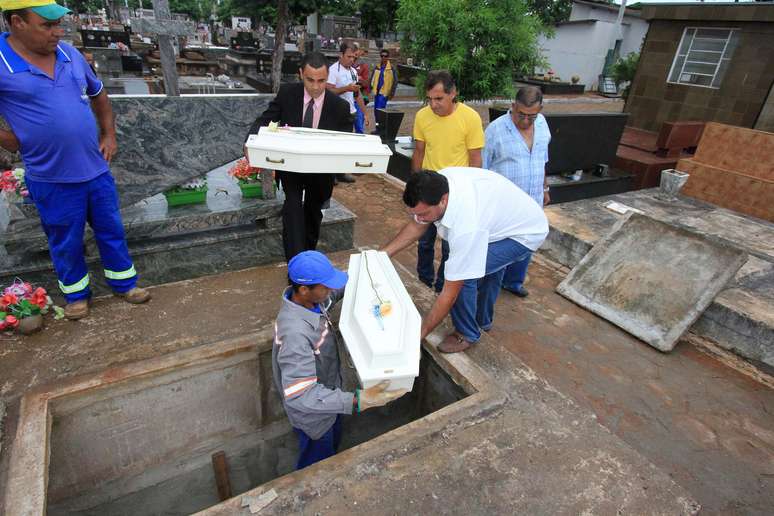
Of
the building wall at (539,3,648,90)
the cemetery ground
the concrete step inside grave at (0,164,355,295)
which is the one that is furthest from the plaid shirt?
the building wall at (539,3,648,90)

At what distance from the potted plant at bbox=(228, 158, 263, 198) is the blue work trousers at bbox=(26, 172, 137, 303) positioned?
1025mm

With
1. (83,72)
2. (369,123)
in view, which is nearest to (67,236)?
(83,72)

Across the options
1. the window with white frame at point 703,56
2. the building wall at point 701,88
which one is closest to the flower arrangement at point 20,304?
the building wall at point 701,88

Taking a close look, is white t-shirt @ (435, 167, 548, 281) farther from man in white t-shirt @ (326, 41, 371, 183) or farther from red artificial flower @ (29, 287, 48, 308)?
man in white t-shirt @ (326, 41, 371, 183)

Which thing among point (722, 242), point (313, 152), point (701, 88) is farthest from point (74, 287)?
point (701, 88)

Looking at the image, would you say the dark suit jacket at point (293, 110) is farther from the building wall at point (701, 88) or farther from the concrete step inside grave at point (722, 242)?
the building wall at point (701, 88)

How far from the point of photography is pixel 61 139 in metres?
2.35

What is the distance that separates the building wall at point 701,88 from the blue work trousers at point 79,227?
9935 mm

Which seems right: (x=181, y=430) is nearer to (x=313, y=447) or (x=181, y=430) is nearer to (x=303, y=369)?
(x=313, y=447)

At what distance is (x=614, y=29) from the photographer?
20281 millimetres

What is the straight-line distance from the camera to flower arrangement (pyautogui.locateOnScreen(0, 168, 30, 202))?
2826 millimetres

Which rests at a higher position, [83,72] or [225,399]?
[83,72]

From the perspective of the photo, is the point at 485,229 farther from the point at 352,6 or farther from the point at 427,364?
the point at 352,6

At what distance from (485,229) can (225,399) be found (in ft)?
6.24
